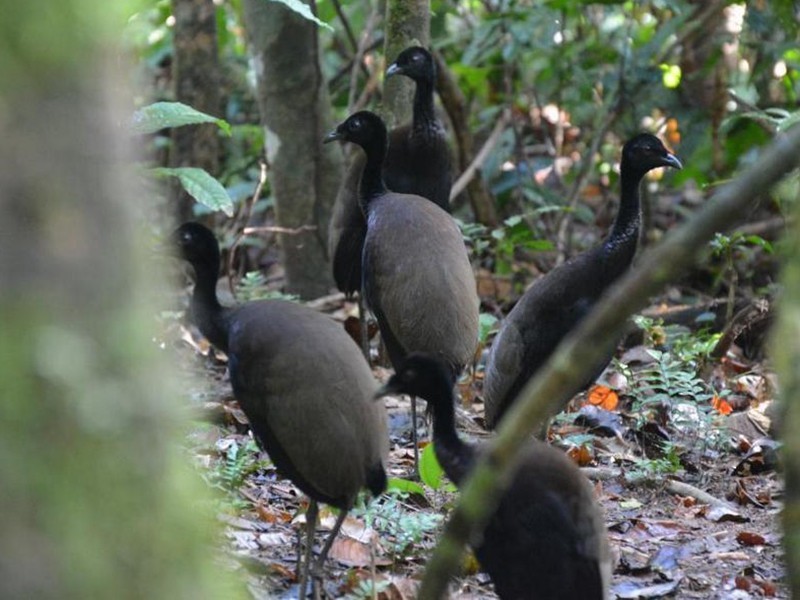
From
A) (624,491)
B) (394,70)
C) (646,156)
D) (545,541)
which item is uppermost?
(394,70)

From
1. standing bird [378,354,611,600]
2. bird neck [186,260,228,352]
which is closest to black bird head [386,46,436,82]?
bird neck [186,260,228,352]

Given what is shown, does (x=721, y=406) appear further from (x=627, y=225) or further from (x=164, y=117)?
(x=164, y=117)

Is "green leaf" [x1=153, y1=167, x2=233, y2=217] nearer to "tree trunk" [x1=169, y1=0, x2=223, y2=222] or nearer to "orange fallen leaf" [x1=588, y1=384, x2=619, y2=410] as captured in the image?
"orange fallen leaf" [x1=588, y1=384, x2=619, y2=410]

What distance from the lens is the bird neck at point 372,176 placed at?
7230mm

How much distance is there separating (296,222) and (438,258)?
329 centimetres

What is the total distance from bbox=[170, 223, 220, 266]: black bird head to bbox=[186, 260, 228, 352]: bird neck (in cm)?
19

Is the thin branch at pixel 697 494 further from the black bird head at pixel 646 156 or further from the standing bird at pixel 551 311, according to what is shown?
the black bird head at pixel 646 156

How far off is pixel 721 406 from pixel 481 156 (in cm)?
380

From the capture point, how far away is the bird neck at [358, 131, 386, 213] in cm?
723

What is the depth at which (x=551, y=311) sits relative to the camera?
6.46 m

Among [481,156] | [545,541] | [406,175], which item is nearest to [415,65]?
[406,175]

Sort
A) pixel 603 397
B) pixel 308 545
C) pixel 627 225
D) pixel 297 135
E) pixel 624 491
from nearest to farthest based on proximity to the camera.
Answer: pixel 308 545
pixel 624 491
pixel 627 225
pixel 603 397
pixel 297 135

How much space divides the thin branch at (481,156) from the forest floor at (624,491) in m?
2.41

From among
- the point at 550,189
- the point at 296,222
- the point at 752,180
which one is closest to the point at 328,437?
the point at 752,180
